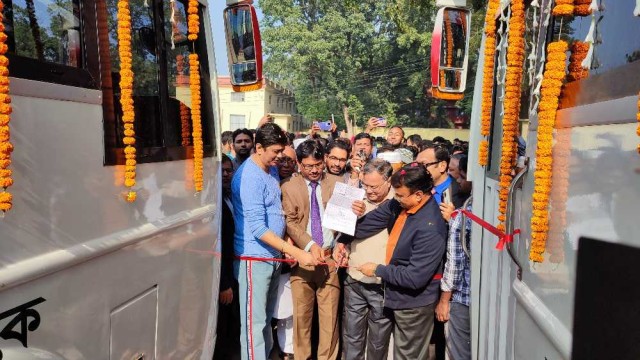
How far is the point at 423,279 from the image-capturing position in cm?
322

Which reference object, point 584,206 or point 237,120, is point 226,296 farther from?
point 237,120

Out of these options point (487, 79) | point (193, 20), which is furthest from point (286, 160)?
point (487, 79)

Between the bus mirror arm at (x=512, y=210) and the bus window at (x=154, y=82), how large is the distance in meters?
1.51

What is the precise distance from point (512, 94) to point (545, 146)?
0.58m

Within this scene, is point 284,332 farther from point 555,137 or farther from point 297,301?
point 555,137

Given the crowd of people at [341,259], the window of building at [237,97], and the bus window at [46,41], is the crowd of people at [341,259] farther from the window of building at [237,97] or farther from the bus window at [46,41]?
the window of building at [237,97]

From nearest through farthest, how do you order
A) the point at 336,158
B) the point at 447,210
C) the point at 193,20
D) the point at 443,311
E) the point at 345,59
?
the point at 193,20, the point at 443,311, the point at 447,210, the point at 336,158, the point at 345,59

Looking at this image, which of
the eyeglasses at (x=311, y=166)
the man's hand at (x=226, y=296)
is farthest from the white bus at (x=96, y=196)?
the eyeglasses at (x=311, y=166)

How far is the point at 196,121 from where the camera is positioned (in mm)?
2752

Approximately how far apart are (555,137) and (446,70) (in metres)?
1.50

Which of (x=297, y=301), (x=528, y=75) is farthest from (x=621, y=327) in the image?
(x=297, y=301)

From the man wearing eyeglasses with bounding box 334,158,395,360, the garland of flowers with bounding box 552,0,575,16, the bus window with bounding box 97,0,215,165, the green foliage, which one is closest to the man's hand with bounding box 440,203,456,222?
the man wearing eyeglasses with bounding box 334,158,395,360

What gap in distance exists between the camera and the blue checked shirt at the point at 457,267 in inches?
131

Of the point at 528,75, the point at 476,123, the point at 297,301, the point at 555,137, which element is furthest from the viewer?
the point at 297,301
